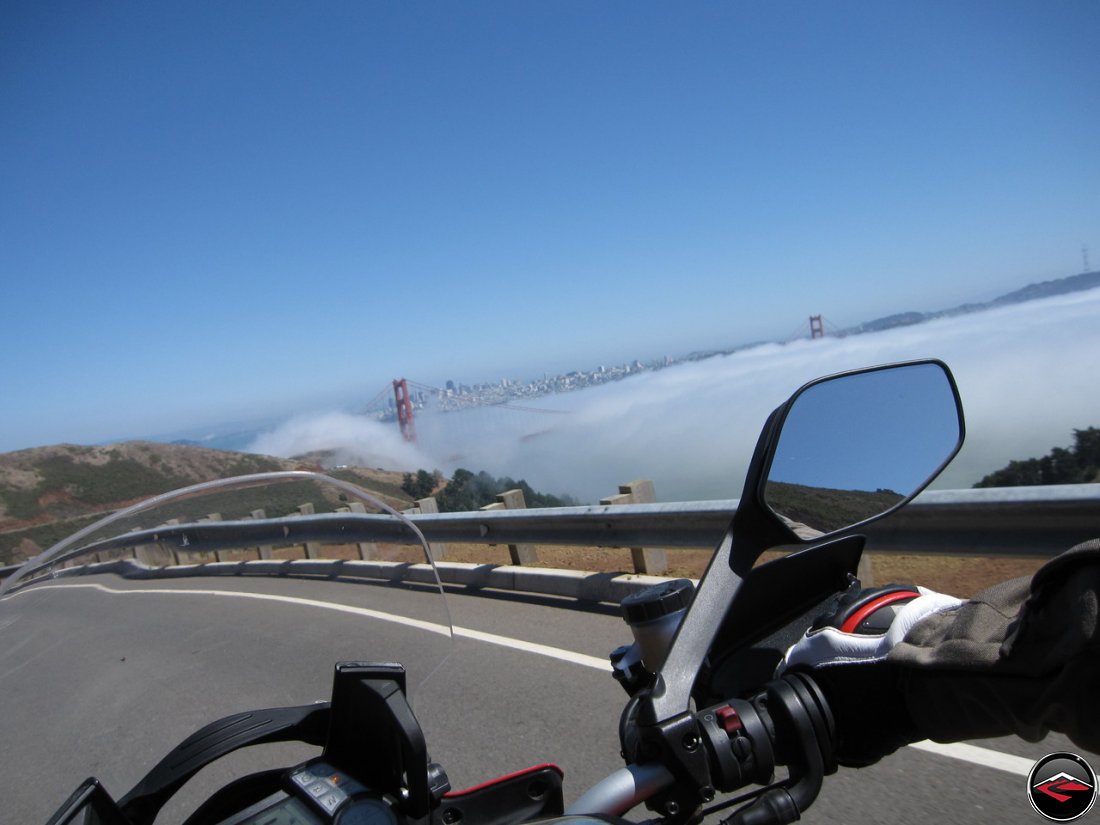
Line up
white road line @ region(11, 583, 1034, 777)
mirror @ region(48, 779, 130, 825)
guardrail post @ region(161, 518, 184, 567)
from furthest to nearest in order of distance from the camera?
white road line @ region(11, 583, 1034, 777) → guardrail post @ region(161, 518, 184, 567) → mirror @ region(48, 779, 130, 825)

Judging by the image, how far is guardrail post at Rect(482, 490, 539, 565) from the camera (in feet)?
27.3

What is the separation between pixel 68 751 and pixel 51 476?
938 mm

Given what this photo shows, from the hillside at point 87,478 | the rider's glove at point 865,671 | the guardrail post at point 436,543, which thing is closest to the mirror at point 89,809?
the hillside at point 87,478

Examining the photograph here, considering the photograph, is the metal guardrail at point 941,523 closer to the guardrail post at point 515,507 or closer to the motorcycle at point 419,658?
the guardrail post at point 515,507

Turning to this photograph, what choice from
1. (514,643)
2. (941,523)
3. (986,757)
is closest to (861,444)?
(986,757)

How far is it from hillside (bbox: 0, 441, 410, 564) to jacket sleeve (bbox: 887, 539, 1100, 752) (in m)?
1.36

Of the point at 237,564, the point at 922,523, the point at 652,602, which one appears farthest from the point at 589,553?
the point at 652,602

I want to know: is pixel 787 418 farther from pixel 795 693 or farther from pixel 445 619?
pixel 445 619

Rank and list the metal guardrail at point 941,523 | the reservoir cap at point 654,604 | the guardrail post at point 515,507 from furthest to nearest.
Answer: the guardrail post at point 515,507 → the metal guardrail at point 941,523 → the reservoir cap at point 654,604

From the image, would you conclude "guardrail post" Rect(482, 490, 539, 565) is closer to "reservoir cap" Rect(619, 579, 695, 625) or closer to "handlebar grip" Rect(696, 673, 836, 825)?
"reservoir cap" Rect(619, 579, 695, 625)

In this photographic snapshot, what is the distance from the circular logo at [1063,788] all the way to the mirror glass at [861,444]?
1.72 ft

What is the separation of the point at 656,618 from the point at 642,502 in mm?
5894

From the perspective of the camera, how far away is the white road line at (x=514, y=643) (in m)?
1.92

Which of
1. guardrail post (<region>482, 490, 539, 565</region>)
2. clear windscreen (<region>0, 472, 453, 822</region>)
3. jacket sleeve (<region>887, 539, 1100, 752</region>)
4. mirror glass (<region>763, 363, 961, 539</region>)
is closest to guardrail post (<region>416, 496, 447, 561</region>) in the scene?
guardrail post (<region>482, 490, 539, 565</region>)
